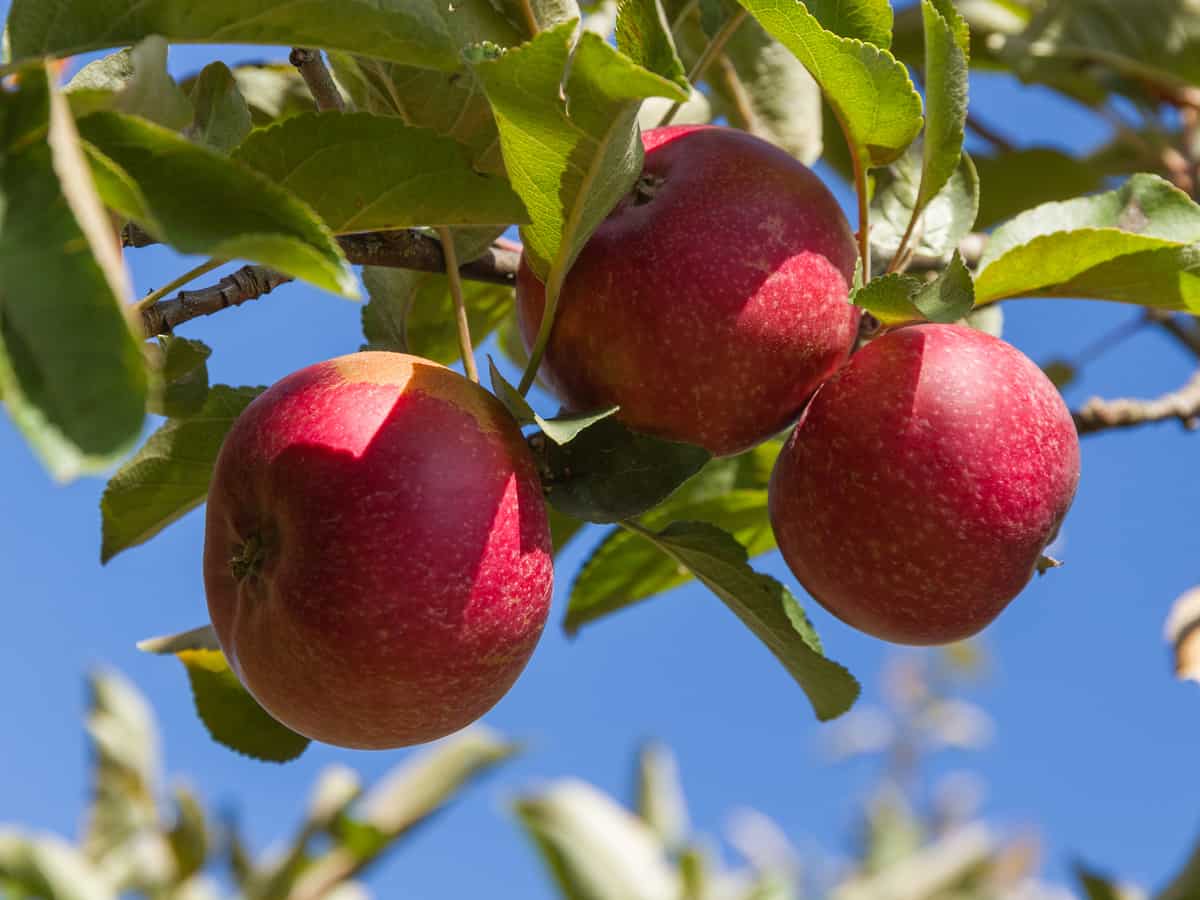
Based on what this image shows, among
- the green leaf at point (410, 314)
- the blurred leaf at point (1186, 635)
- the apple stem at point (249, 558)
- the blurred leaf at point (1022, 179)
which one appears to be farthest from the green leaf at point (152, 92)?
the blurred leaf at point (1022, 179)

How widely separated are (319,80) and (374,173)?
158 millimetres

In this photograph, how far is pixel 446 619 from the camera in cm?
94

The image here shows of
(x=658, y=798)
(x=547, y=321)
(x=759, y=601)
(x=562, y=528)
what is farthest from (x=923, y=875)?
(x=547, y=321)

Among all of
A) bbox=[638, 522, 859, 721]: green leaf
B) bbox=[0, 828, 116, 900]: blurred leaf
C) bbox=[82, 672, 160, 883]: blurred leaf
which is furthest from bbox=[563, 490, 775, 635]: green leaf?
bbox=[82, 672, 160, 883]: blurred leaf

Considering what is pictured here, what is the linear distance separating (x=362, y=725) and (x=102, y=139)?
0.49 meters

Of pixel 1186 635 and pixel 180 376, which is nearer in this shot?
pixel 180 376

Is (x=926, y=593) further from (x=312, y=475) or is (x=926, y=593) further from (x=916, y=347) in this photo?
(x=312, y=475)

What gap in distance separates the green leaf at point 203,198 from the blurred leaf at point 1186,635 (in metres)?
1.09

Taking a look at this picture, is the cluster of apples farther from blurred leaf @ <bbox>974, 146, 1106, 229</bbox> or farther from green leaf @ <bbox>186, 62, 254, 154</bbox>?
blurred leaf @ <bbox>974, 146, 1106, 229</bbox>

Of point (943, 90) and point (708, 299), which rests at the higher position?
point (943, 90)

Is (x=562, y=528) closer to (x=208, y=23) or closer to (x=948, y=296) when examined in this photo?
(x=948, y=296)

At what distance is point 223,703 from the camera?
138 centimetres

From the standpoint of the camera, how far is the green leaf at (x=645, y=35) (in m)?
0.88

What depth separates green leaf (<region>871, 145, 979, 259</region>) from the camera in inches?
53.2
